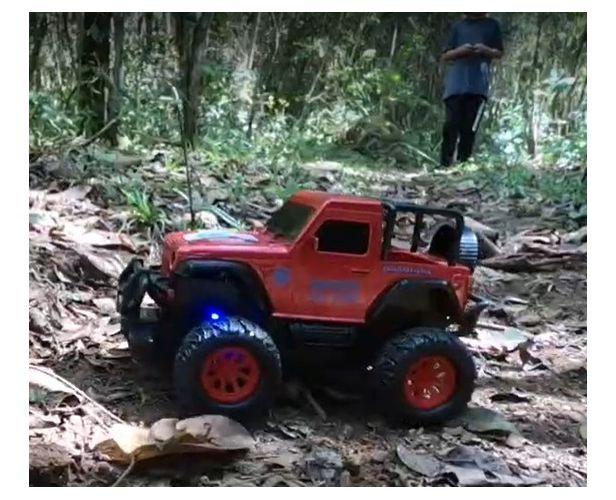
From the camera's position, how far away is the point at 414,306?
1.14 meters

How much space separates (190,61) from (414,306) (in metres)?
0.56

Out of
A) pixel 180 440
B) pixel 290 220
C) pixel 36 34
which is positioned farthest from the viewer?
pixel 36 34

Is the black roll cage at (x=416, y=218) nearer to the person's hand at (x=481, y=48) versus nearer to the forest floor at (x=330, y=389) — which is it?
the forest floor at (x=330, y=389)

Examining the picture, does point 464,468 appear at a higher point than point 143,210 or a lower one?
lower

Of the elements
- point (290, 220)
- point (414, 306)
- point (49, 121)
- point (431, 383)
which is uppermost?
point (49, 121)

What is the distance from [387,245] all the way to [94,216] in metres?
0.51

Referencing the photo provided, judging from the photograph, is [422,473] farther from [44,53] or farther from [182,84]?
[44,53]

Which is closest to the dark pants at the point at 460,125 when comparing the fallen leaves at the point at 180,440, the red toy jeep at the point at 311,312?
the red toy jeep at the point at 311,312

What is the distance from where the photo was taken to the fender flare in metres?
1.12

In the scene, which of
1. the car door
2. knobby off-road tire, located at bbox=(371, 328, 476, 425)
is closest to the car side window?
the car door

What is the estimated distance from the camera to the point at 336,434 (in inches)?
43.6

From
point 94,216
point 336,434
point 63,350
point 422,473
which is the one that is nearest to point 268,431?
point 336,434

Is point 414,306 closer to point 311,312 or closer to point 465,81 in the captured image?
point 311,312

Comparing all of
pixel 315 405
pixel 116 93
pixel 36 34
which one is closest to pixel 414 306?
pixel 315 405
